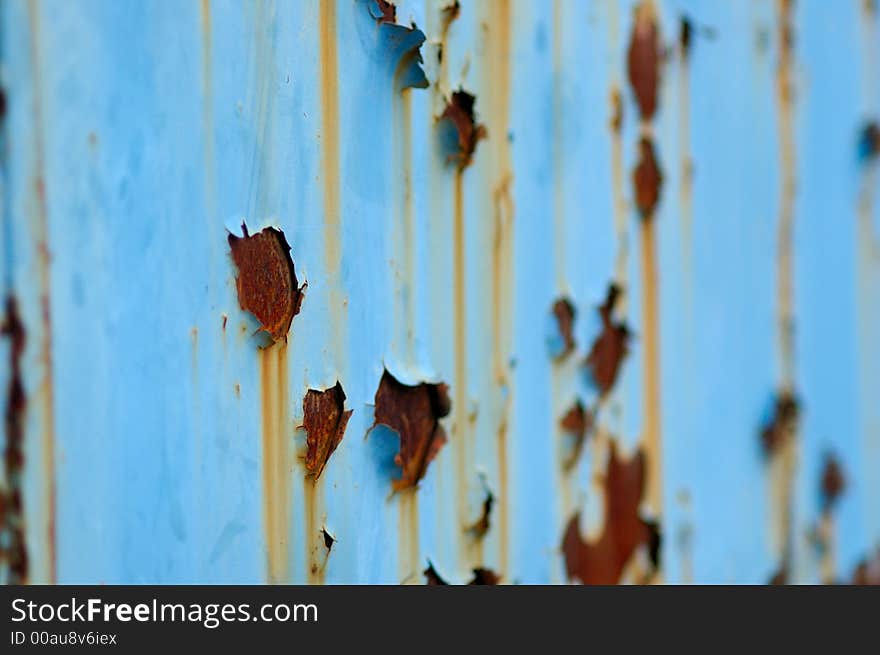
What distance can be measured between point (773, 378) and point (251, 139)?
0.78m

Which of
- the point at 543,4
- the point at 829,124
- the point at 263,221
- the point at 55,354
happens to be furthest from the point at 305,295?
the point at 829,124

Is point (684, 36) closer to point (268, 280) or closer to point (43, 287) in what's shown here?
point (268, 280)

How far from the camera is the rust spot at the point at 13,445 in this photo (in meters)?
0.48

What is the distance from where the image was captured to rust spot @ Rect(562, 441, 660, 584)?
946 mm

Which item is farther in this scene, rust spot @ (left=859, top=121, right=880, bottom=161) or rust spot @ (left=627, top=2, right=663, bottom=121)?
rust spot @ (left=859, top=121, right=880, bottom=161)

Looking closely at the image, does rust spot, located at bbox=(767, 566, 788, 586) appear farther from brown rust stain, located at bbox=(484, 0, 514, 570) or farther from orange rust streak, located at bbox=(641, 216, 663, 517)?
brown rust stain, located at bbox=(484, 0, 514, 570)

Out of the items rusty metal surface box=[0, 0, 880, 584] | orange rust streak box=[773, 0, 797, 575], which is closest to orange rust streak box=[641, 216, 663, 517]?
rusty metal surface box=[0, 0, 880, 584]

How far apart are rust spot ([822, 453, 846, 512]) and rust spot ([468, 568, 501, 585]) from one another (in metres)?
0.55

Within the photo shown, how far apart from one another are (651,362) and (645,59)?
33 centimetres

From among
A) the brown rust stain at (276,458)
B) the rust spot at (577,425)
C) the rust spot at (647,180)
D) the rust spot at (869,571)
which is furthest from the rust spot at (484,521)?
the rust spot at (869,571)

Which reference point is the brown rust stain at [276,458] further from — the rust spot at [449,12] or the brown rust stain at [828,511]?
the brown rust stain at [828,511]

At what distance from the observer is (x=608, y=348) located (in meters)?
0.97

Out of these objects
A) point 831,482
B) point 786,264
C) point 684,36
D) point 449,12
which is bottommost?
point 831,482

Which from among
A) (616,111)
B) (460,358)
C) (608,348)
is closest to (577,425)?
(608,348)
